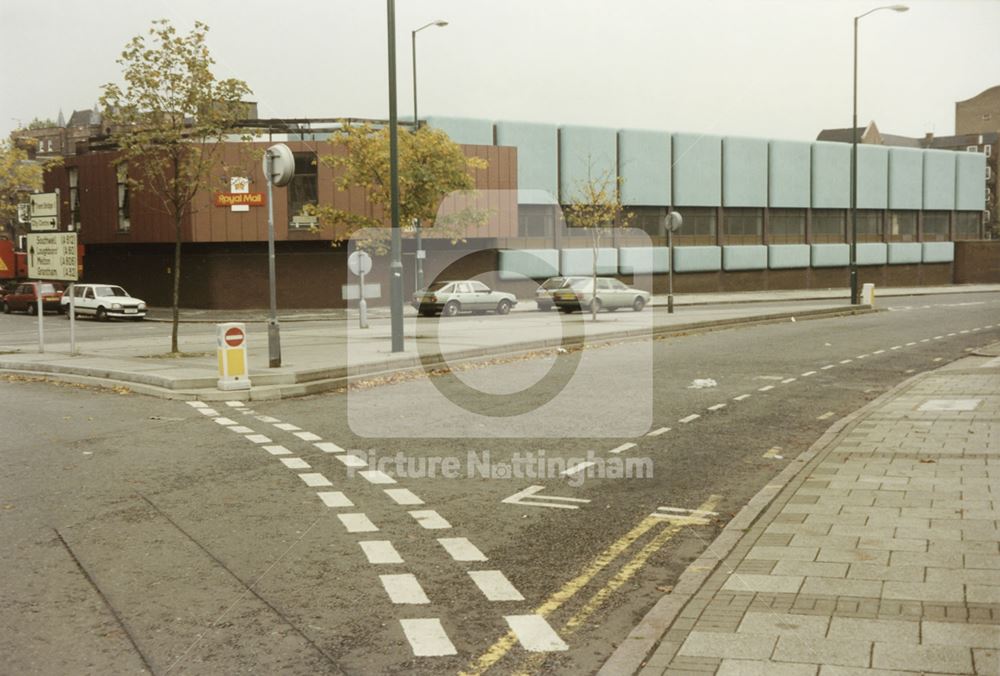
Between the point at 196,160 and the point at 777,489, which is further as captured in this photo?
the point at 196,160

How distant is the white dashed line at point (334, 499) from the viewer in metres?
7.91

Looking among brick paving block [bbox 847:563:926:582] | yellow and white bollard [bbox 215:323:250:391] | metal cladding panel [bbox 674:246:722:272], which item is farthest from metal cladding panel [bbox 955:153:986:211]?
brick paving block [bbox 847:563:926:582]

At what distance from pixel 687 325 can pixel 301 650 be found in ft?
81.5

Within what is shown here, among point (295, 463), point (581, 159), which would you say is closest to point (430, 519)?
point (295, 463)

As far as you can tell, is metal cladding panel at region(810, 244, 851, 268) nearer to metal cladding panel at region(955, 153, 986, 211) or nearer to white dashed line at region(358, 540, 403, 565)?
metal cladding panel at region(955, 153, 986, 211)

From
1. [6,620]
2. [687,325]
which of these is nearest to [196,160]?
[687,325]

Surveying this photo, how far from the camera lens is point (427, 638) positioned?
4988 millimetres

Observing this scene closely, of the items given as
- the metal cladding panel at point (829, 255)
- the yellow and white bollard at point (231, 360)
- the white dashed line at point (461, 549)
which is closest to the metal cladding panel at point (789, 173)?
the metal cladding panel at point (829, 255)

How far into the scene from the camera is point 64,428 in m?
11.9

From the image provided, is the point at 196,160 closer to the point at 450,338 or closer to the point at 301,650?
the point at 450,338

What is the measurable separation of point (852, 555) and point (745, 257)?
2213 inches

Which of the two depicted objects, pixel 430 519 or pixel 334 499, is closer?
pixel 430 519

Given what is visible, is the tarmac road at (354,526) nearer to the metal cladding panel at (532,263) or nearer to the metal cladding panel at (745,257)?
the metal cladding panel at (532,263)

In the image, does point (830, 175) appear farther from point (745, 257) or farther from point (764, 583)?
point (764, 583)
